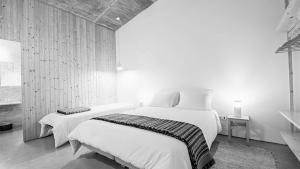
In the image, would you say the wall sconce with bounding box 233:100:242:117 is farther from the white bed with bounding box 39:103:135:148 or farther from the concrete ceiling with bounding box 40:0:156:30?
the concrete ceiling with bounding box 40:0:156:30

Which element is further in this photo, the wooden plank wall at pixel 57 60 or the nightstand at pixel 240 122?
the wooden plank wall at pixel 57 60

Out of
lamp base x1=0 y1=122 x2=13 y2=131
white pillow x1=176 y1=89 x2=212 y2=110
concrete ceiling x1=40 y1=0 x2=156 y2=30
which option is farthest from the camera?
lamp base x1=0 y1=122 x2=13 y2=131

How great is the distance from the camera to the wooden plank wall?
2.87 meters

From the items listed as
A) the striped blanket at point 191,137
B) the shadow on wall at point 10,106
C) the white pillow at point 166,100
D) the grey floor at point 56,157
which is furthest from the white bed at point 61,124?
the shadow on wall at point 10,106

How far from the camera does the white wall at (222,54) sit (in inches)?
99.3

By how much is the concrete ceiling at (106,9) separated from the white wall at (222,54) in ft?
1.00

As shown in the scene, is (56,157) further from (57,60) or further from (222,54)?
(222,54)

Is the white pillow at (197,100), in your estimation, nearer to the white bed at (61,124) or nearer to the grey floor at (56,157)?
the grey floor at (56,157)

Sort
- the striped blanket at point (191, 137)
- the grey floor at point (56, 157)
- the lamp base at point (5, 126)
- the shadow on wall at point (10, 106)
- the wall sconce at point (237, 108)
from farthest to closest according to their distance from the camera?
the shadow on wall at point (10, 106) → the lamp base at point (5, 126) → the wall sconce at point (237, 108) → the grey floor at point (56, 157) → the striped blanket at point (191, 137)

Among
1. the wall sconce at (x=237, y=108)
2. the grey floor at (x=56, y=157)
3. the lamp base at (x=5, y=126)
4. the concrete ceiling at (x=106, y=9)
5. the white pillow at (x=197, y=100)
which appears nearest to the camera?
the grey floor at (x=56, y=157)

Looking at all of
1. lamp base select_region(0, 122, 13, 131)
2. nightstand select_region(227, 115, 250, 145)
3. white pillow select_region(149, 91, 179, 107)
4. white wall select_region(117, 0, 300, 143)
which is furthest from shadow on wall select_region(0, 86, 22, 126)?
nightstand select_region(227, 115, 250, 145)

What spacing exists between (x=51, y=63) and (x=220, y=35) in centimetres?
369

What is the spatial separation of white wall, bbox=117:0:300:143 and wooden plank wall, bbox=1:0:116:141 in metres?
1.21

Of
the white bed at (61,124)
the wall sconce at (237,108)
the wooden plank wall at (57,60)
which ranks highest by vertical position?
the wooden plank wall at (57,60)
